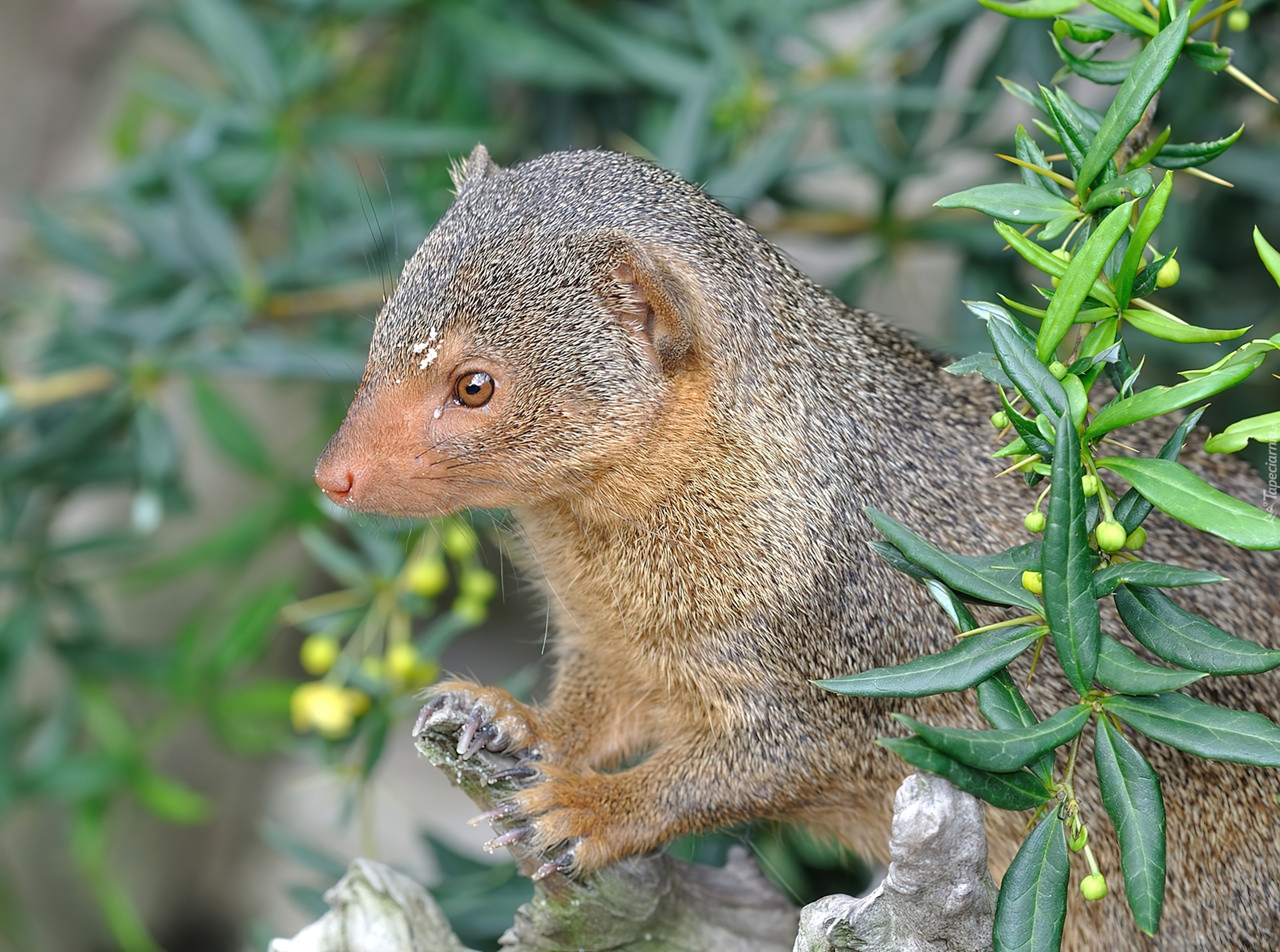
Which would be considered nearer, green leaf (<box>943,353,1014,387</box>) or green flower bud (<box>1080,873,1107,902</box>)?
green flower bud (<box>1080,873,1107,902</box>)

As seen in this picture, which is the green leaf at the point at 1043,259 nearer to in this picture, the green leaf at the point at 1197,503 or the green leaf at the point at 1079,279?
the green leaf at the point at 1079,279

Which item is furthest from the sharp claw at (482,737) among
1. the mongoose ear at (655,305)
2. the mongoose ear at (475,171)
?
the mongoose ear at (475,171)

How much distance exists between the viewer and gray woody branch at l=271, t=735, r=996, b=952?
1.26 m

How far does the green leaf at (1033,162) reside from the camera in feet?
4.15

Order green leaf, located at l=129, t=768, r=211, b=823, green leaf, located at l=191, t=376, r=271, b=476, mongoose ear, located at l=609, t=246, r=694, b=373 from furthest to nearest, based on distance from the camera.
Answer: green leaf, located at l=191, t=376, r=271, b=476 → green leaf, located at l=129, t=768, r=211, b=823 → mongoose ear, located at l=609, t=246, r=694, b=373

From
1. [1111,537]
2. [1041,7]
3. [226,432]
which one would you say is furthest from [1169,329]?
[226,432]

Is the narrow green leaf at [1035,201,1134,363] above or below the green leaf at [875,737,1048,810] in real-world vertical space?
above

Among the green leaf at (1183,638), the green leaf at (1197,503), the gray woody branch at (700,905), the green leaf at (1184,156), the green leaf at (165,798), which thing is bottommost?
the green leaf at (165,798)

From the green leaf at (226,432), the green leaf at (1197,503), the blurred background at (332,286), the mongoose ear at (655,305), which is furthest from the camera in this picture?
the green leaf at (226,432)

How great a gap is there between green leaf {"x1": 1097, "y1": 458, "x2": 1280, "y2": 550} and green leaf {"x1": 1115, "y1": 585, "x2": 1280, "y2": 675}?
0.10m

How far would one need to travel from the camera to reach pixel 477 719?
173cm

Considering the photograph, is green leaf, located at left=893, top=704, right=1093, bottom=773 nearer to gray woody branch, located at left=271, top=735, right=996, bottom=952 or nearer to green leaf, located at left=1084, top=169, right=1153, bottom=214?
gray woody branch, located at left=271, top=735, right=996, bottom=952

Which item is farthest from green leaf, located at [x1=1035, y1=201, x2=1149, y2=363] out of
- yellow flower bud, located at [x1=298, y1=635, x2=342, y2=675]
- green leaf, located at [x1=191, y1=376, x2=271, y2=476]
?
green leaf, located at [x1=191, y1=376, x2=271, y2=476]

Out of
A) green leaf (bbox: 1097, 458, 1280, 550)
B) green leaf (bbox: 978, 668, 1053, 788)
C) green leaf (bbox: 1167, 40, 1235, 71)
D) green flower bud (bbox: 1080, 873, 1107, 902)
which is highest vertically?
green leaf (bbox: 1167, 40, 1235, 71)
